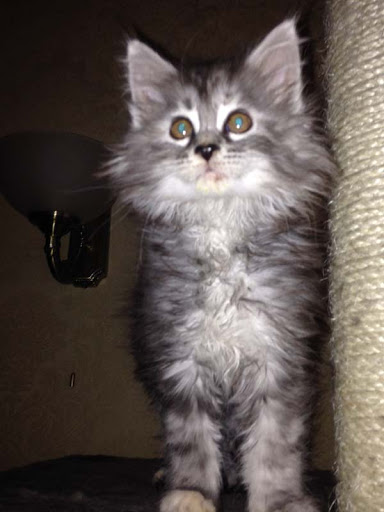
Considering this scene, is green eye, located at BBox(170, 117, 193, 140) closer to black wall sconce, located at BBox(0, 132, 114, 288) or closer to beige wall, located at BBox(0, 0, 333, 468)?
black wall sconce, located at BBox(0, 132, 114, 288)

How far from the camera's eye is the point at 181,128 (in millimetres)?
1291

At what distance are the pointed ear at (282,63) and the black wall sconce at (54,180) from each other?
61 centimetres

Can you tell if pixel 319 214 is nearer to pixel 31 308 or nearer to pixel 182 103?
pixel 182 103

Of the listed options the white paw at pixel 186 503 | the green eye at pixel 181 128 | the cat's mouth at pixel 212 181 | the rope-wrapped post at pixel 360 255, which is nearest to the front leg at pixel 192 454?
the white paw at pixel 186 503

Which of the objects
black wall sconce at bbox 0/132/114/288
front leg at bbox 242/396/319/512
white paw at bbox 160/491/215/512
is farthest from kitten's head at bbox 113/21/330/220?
white paw at bbox 160/491/215/512

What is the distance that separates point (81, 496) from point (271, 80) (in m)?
1.24

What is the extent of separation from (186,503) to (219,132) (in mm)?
897

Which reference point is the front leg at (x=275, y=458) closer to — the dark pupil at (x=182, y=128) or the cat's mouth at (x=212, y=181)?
the cat's mouth at (x=212, y=181)

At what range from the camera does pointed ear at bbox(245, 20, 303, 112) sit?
126 cm

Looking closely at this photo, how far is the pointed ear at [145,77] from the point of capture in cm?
137

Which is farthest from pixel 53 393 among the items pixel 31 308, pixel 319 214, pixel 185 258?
pixel 319 214

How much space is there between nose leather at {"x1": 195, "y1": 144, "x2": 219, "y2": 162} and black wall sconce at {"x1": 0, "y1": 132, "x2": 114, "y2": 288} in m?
0.57

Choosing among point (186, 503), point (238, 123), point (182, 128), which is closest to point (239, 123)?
point (238, 123)

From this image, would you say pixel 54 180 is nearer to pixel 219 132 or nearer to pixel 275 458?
pixel 219 132
